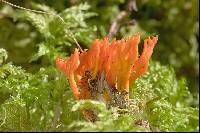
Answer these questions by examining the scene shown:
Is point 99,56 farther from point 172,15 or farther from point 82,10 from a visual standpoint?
point 172,15

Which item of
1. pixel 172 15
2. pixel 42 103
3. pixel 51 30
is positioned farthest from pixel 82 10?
pixel 42 103

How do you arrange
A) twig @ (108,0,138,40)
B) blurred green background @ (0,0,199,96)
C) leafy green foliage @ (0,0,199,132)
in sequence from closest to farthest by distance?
leafy green foliage @ (0,0,199,132) → twig @ (108,0,138,40) → blurred green background @ (0,0,199,96)

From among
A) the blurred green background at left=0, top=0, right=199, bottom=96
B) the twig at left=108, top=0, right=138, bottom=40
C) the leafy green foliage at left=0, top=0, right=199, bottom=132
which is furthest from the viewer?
the blurred green background at left=0, top=0, right=199, bottom=96

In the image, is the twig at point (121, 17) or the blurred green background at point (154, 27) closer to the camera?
the twig at point (121, 17)

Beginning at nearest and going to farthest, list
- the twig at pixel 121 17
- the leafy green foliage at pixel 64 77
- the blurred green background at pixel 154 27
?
1. the leafy green foliage at pixel 64 77
2. the twig at pixel 121 17
3. the blurred green background at pixel 154 27

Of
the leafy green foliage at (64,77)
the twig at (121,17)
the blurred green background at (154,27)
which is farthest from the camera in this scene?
the blurred green background at (154,27)

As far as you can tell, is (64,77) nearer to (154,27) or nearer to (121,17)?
(121,17)

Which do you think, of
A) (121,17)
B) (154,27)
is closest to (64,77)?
(121,17)

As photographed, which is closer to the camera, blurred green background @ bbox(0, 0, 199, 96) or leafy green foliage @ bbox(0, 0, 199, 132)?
leafy green foliage @ bbox(0, 0, 199, 132)
